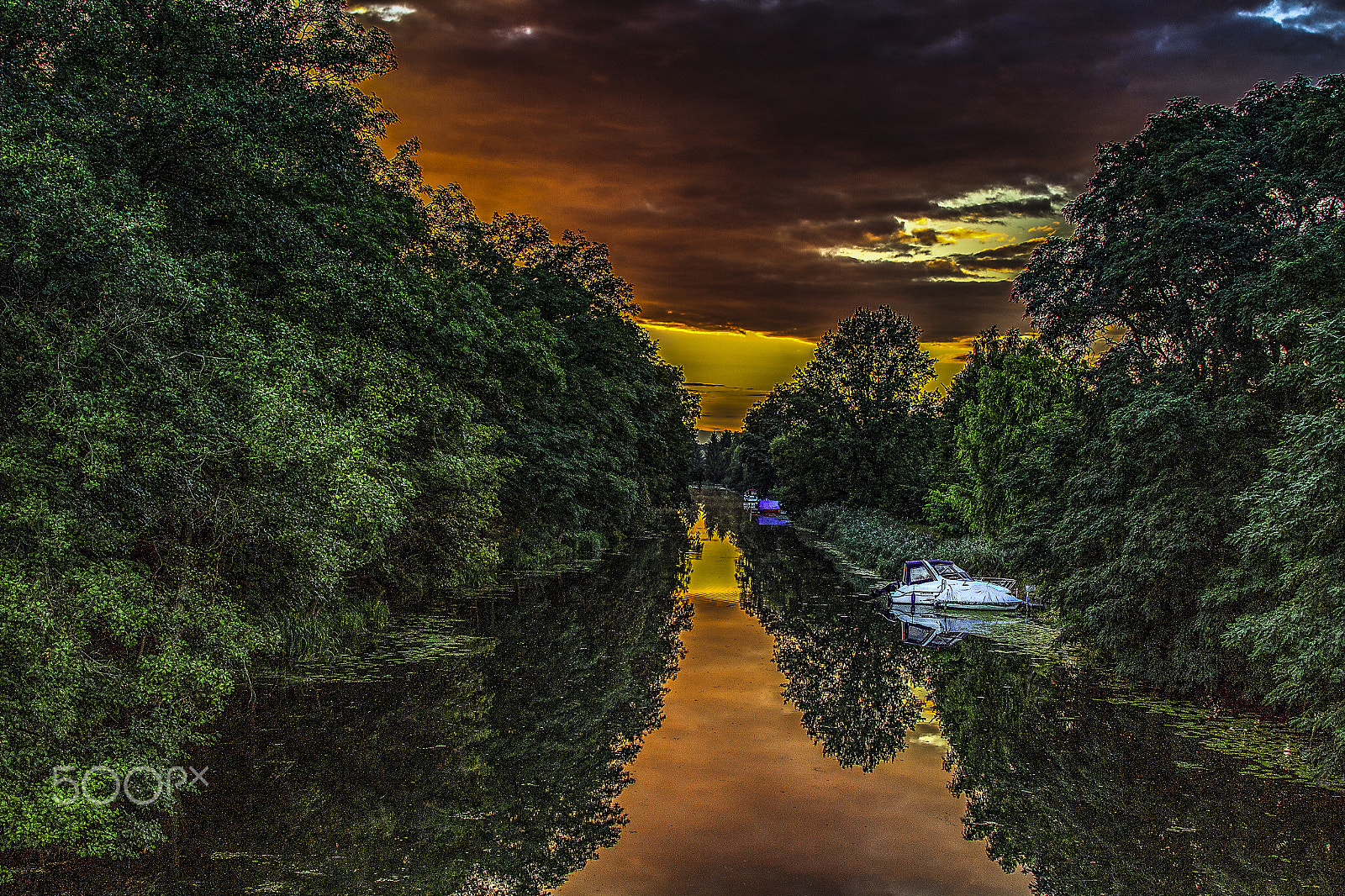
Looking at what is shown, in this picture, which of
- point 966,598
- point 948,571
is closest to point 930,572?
point 948,571

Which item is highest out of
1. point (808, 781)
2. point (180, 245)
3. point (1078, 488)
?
point (180, 245)

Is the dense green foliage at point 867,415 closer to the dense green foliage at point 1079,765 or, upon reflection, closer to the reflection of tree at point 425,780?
the dense green foliage at point 1079,765

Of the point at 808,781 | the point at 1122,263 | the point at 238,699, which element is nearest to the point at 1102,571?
the point at 1122,263

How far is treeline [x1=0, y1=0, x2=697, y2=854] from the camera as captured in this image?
741 centimetres

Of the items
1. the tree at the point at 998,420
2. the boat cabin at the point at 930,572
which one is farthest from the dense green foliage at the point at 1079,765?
the tree at the point at 998,420

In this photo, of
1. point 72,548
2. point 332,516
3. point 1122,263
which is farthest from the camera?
point 1122,263

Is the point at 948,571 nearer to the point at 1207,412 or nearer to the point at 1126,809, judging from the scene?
the point at 1207,412

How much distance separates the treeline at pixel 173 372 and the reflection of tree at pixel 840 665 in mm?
Answer: 8089

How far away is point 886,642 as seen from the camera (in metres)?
21.2

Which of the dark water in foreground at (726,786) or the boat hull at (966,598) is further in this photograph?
the boat hull at (966,598)

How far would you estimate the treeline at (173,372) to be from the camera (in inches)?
292

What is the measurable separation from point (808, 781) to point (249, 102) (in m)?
12.6

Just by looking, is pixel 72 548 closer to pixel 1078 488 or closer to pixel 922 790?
pixel 922 790

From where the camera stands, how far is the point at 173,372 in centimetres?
849
